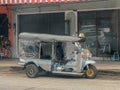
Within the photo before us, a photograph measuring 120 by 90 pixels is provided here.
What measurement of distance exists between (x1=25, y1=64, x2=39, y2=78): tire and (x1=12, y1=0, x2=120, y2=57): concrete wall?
6.22 m

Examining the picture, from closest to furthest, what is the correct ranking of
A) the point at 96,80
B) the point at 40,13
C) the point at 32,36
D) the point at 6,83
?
1. the point at 6,83
2. the point at 96,80
3. the point at 32,36
4. the point at 40,13

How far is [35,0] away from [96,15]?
12.5 feet

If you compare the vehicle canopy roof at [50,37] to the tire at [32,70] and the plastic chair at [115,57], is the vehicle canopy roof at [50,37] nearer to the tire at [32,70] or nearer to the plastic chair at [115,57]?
the tire at [32,70]

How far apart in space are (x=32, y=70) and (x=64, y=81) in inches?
66.5

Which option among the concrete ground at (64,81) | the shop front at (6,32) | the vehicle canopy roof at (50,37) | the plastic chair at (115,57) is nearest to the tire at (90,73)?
the concrete ground at (64,81)

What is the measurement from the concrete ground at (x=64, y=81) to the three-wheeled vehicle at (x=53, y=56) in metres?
0.36

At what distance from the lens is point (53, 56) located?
15664 millimetres

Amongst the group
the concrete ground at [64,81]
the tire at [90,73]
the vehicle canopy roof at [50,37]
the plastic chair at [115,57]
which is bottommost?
the concrete ground at [64,81]

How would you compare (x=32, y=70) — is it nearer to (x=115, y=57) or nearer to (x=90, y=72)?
(x=90, y=72)

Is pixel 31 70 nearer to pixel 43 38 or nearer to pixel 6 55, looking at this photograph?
pixel 43 38

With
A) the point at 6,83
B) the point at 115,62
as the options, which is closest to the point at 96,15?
the point at 115,62

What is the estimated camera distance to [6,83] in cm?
1402

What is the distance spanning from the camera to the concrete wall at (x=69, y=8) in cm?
2045

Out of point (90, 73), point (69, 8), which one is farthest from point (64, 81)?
point (69, 8)
